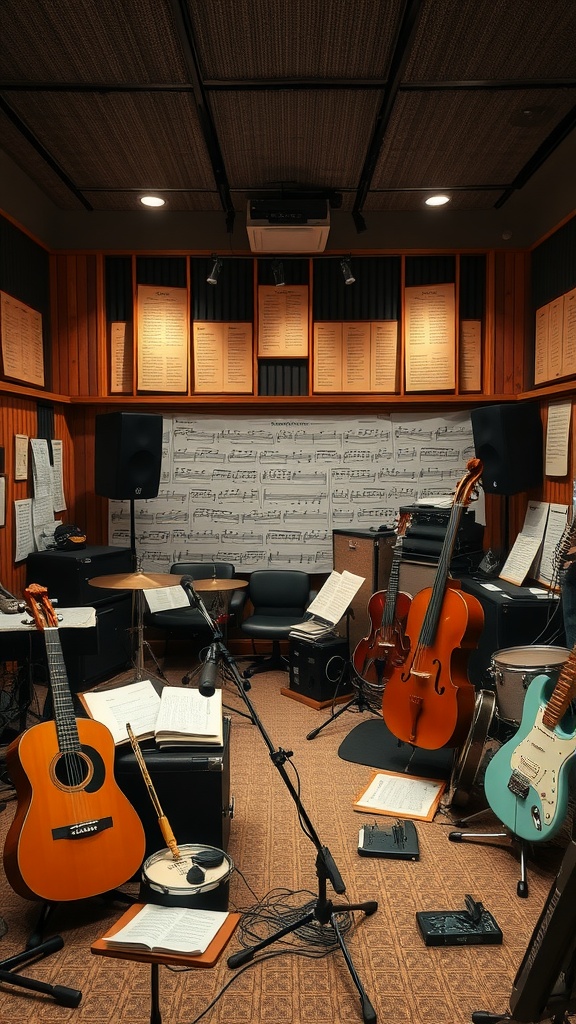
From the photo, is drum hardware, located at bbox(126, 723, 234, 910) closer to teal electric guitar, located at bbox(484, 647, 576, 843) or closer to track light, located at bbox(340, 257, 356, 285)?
teal electric guitar, located at bbox(484, 647, 576, 843)

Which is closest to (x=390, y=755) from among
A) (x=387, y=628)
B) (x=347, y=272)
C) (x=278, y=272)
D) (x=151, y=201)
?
(x=387, y=628)

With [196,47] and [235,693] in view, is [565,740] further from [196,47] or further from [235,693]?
[196,47]

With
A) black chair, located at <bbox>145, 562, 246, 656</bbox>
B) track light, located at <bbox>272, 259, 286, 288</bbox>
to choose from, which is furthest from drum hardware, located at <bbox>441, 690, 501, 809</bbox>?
track light, located at <bbox>272, 259, 286, 288</bbox>

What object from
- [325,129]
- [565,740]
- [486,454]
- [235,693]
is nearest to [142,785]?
[565,740]

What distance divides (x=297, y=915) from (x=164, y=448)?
12.3ft

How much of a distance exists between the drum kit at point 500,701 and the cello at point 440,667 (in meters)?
0.09

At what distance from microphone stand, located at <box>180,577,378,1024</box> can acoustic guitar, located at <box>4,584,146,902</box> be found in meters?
0.50

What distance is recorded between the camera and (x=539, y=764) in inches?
95.9

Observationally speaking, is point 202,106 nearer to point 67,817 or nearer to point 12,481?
point 12,481

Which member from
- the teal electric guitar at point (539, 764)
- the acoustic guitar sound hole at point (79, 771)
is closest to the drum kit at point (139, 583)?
the acoustic guitar sound hole at point (79, 771)

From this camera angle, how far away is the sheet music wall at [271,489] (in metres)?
5.37

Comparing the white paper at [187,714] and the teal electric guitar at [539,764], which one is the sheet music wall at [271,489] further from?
the teal electric guitar at [539,764]

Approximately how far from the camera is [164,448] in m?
5.38

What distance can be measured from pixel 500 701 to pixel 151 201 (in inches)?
163
